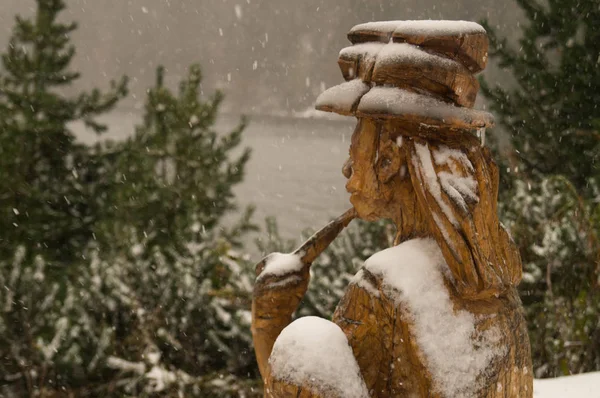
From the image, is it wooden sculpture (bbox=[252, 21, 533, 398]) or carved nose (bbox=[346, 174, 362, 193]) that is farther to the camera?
carved nose (bbox=[346, 174, 362, 193])

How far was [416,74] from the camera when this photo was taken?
3.11 feet

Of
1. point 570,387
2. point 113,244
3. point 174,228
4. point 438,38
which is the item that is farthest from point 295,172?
point 438,38

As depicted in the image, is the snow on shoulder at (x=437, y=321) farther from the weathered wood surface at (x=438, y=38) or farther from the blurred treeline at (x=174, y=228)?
the blurred treeline at (x=174, y=228)

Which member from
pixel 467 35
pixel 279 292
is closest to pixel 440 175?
pixel 467 35

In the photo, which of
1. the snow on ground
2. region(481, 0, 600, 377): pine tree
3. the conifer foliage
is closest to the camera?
the snow on ground

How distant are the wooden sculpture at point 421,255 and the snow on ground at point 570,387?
3.83 ft

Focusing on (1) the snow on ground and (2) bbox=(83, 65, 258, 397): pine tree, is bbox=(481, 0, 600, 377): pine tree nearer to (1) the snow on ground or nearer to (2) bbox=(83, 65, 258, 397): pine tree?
(1) the snow on ground

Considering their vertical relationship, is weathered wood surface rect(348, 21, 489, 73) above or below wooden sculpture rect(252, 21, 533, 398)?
above

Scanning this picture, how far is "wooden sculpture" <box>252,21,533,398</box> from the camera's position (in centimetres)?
96

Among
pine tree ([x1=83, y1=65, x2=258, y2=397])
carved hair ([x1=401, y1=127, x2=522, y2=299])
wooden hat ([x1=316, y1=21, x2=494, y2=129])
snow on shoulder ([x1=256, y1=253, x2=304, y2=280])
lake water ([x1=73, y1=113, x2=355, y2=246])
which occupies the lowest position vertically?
lake water ([x1=73, y1=113, x2=355, y2=246])

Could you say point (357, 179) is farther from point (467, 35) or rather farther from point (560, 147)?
point (560, 147)

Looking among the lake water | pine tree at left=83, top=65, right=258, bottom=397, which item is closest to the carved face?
pine tree at left=83, top=65, right=258, bottom=397

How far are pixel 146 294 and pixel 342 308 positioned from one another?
119 inches

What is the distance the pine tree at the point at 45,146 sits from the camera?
5.34 metres
